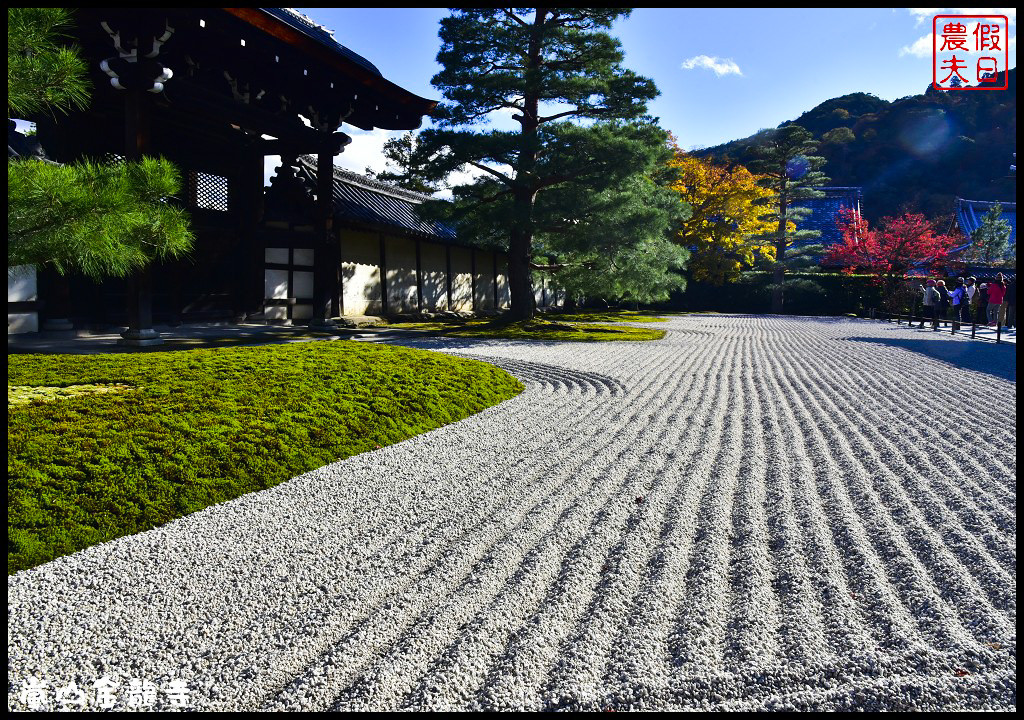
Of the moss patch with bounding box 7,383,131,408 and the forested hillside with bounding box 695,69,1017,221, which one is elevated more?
the forested hillside with bounding box 695,69,1017,221

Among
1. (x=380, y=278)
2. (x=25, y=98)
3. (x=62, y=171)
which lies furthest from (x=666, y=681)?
(x=380, y=278)

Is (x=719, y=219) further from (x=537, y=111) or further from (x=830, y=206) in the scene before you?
(x=537, y=111)

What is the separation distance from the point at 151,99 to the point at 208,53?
5.00ft

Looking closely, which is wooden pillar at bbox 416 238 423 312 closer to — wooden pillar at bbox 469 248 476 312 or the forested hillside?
wooden pillar at bbox 469 248 476 312

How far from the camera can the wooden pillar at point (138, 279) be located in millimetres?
7379

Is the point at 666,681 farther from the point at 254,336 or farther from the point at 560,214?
the point at 560,214

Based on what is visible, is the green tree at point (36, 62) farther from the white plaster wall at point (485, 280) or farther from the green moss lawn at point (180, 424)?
the white plaster wall at point (485, 280)

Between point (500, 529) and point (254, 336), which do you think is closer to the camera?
point (500, 529)

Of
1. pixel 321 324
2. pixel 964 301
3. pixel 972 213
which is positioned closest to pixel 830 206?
pixel 972 213

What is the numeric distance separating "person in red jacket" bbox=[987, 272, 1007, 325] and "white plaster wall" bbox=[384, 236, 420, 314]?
574 inches

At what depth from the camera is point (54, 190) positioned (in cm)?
350

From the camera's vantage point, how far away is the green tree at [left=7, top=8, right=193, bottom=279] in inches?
136

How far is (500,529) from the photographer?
2.79m

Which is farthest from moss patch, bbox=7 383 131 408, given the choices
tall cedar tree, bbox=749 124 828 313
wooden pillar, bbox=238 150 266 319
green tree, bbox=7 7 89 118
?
tall cedar tree, bbox=749 124 828 313
